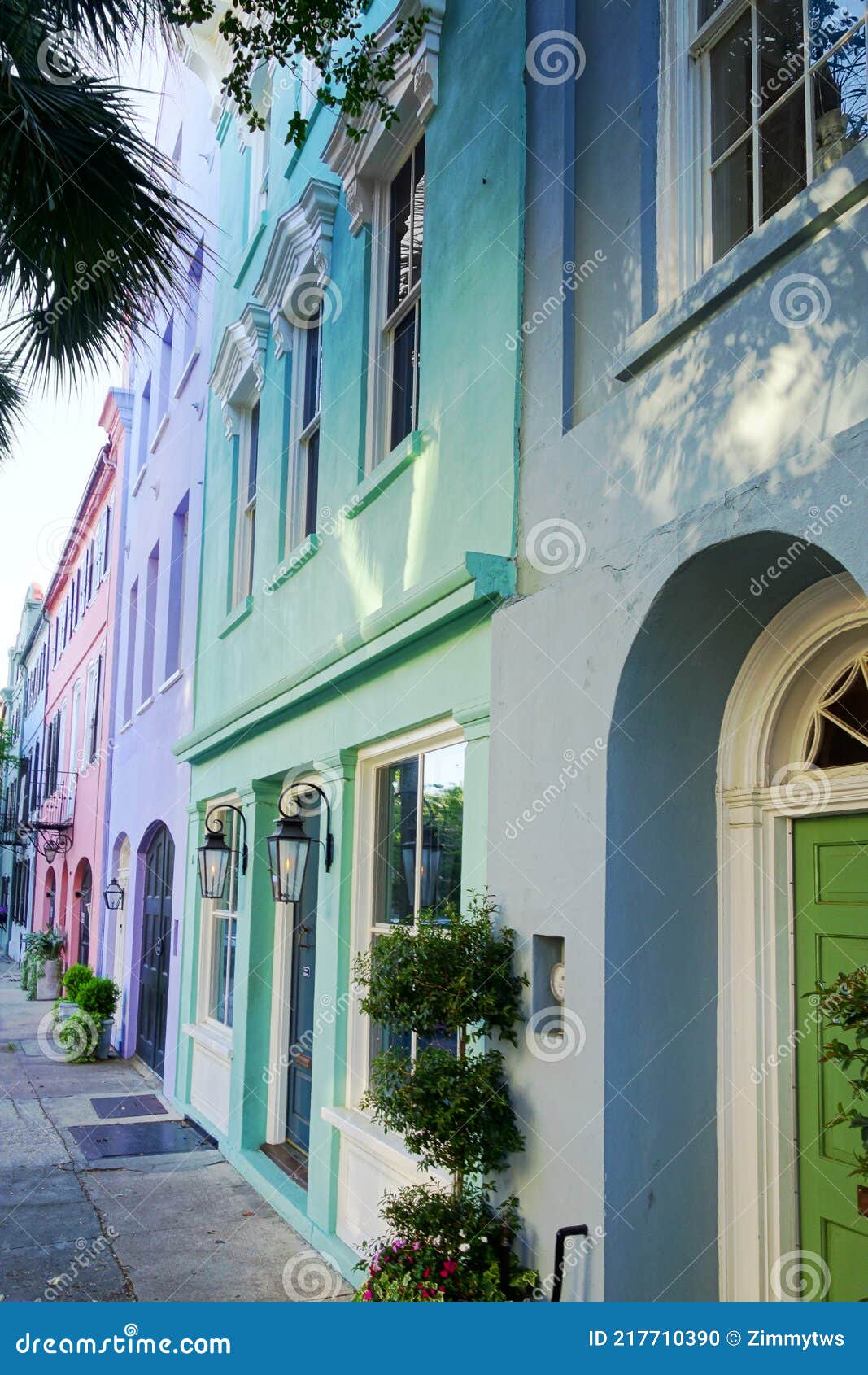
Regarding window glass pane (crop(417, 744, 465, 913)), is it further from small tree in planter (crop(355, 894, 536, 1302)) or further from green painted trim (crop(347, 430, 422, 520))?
green painted trim (crop(347, 430, 422, 520))

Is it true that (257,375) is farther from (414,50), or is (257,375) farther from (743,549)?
(743,549)

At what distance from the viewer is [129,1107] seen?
476 inches

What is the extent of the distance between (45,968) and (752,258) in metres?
22.0

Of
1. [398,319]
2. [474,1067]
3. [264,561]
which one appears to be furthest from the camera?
[264,561]

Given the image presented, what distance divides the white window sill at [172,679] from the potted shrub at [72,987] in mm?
4459

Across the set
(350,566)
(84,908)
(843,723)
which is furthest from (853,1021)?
(84,908)

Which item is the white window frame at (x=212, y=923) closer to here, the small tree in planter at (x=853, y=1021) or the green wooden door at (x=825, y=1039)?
the green wooden door at (x=825, y=1039)

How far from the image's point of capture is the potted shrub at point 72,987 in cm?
1581

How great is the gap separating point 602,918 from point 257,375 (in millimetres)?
7812

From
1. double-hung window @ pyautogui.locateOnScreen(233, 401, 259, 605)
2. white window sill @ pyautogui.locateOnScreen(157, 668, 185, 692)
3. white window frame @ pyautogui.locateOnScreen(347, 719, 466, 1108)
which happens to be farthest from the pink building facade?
white window frame @ pyautogui.locateOnScreen(347, 719, 466, 1108)

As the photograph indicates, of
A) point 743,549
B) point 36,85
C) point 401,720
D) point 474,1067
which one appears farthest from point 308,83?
point 474,1067

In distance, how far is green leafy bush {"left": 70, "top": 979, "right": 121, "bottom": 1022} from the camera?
15.6 m

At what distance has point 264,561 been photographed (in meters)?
10.2

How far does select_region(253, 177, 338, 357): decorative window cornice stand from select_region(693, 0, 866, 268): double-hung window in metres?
4.47
